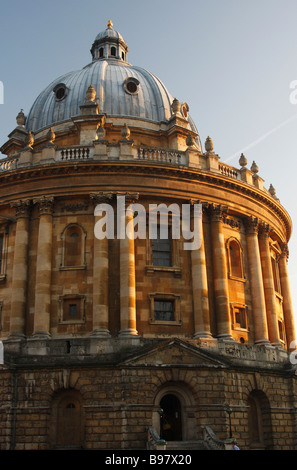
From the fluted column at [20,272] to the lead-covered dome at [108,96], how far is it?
10859mm

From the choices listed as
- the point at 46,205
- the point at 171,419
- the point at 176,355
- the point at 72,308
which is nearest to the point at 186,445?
the point at 171,419

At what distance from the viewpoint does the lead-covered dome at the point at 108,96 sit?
133 feet

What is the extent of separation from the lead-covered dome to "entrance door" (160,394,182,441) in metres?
20.5

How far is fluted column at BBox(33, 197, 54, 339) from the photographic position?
95.9 ft

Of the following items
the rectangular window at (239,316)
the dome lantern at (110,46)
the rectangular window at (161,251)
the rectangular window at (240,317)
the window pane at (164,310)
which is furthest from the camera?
the dome lantern at (110,46)

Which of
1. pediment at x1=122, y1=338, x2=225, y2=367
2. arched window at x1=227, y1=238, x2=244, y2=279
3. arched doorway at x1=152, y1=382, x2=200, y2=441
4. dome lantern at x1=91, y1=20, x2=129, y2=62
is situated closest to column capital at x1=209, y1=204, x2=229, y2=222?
arched window at x1=227, y1=238, x2=244, y2=279

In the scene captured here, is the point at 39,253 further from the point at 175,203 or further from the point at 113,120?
the point at 113,120

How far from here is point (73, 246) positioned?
31.5 meters

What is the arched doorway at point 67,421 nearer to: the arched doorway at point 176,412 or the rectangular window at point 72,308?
the arched doorway at point 176,412

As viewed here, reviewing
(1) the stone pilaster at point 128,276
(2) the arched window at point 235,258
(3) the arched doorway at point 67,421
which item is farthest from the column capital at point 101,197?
(3) the arched doorway at point 67,421

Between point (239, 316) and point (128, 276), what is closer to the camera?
point (128, 276)

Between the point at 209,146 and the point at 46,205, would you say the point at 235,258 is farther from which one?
the point at 46,205

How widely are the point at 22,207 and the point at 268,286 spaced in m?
16.1
